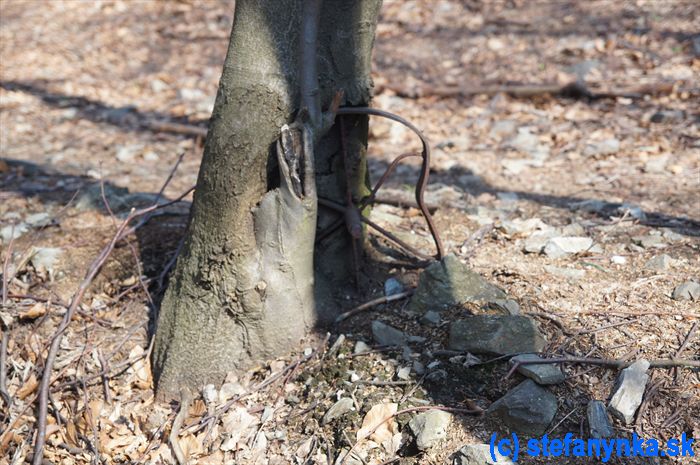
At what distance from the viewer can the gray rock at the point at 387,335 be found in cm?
276

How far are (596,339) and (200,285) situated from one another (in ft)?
5.23

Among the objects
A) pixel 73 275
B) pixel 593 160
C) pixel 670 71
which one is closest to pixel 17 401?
pixel 73 275

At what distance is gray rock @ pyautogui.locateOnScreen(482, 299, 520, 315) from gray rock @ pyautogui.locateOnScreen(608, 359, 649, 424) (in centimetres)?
52

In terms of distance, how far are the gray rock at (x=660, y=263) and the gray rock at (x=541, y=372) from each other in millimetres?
876

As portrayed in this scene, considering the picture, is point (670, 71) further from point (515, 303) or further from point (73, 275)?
point (73, 275)

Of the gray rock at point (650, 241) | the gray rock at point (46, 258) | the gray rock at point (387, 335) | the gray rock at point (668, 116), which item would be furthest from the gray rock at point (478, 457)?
the gray rock at point (668, 116)

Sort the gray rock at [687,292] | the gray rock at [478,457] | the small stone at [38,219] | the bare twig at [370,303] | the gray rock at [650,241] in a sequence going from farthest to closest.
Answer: the small stone at [38,219], the gray rock at [650,241], the bare twig at [370,303], the gray rock at [687,292], the gray rock at [478,457]

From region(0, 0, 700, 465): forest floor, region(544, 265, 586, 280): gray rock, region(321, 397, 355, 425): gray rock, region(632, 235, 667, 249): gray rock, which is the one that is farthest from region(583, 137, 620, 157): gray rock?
region(321, 397, 355, 425): gray rock

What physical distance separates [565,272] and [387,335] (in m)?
0.88

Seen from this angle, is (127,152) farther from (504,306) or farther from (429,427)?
(429,427)

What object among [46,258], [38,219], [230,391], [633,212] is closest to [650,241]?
[633,212]

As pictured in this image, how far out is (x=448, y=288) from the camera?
9.30ft

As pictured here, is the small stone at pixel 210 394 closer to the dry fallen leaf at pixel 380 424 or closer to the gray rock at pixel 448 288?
the dry fallen leaf at pixel 380 424

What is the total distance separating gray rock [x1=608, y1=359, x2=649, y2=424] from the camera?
2244mm
